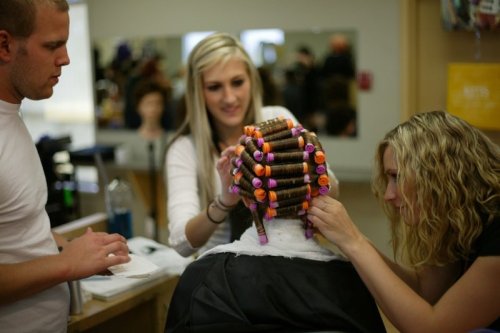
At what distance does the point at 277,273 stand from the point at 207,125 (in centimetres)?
78

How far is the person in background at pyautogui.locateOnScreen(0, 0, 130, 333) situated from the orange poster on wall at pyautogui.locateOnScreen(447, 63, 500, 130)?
1.65 m

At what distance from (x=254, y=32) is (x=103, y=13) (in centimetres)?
152

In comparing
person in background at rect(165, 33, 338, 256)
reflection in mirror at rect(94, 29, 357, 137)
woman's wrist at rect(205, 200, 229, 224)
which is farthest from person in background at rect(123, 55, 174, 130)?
woman's wrist at rect(205, 200, 229, 224)

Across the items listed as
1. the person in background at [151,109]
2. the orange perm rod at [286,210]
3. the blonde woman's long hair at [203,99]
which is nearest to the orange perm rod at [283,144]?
the orange perm rod at [286,210]

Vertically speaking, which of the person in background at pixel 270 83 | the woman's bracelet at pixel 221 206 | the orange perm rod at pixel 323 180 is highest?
the person in background at pixel 270 83

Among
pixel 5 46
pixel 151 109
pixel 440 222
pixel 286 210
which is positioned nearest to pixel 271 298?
pixel 286 210

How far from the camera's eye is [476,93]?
2465mm

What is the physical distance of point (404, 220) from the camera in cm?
146

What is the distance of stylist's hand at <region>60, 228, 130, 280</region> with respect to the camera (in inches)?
55.6

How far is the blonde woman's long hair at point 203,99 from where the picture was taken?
1983 mm

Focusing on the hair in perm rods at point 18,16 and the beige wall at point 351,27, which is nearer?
the hair in perm rods at point 18,16

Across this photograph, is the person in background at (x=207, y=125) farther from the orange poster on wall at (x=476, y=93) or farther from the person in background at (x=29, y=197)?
the orange poster on wall at (x=476, y=93)

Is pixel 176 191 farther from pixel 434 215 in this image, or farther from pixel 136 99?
pixel 136 99

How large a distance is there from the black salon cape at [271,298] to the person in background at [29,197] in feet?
0.71
